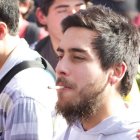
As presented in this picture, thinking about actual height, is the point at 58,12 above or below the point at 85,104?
below

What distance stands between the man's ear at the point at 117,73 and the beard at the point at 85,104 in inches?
1.5

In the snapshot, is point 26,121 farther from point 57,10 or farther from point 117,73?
point 57,10

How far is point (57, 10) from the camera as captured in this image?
560cm

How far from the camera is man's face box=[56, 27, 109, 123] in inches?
118

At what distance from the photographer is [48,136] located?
3.49 meters

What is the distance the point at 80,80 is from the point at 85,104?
123 mm

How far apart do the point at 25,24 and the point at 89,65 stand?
3525mm

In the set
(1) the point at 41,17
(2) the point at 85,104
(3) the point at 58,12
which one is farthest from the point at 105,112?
(1) the point at 41,17

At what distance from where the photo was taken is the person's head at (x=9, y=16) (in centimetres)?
376

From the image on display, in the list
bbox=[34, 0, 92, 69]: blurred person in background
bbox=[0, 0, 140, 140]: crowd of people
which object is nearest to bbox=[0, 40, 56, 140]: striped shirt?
bbox=[0, 0, 140, 140]: crowd of people

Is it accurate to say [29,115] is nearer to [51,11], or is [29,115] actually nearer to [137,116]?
[137,116]

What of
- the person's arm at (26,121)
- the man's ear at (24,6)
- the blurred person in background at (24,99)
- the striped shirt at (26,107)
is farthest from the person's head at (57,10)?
the person's arm at (26,121)

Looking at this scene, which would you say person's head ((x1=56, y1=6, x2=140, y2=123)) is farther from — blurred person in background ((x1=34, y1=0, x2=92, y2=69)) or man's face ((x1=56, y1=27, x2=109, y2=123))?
blurred person in background ((x1=34, y1=0, x2=92, y2=69))

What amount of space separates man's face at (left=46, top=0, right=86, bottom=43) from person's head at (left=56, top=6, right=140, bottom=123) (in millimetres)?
2271
